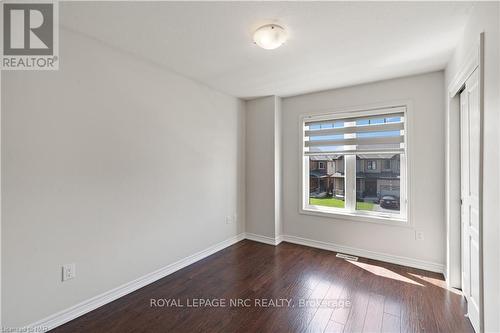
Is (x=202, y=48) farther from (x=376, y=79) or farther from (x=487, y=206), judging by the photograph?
(x=487, y=206)

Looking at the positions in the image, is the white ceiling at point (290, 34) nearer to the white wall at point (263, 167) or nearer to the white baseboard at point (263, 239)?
the white wall at point (263, 167)

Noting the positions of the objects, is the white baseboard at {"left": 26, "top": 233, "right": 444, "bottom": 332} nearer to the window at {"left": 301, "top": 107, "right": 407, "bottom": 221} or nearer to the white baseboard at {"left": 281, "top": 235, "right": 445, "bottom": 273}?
the white baseboard at {"left": 281, "top": 235, "right": 445, "bottom": 273}

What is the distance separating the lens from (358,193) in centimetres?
352

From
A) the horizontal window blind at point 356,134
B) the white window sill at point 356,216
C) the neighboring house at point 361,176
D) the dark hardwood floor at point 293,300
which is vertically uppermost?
the horizontal window blind at point 356,134

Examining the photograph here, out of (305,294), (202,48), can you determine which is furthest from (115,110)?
(305,294)

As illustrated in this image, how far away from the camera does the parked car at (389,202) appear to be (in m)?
3.24

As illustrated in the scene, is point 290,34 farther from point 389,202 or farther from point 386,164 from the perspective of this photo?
point 389,202

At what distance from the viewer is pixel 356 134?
3453 mm

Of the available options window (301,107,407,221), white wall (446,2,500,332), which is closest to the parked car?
window (301,107,407,221)

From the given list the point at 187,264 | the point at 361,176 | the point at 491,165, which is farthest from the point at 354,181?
the point at 187,264

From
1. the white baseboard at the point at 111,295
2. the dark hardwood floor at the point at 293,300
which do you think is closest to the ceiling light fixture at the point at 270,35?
the dark hardwood floor at the point at 293,300

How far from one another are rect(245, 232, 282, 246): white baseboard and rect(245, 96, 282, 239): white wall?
0.05 m

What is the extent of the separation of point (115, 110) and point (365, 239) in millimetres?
3522

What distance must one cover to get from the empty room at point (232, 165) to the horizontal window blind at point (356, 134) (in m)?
0.02
